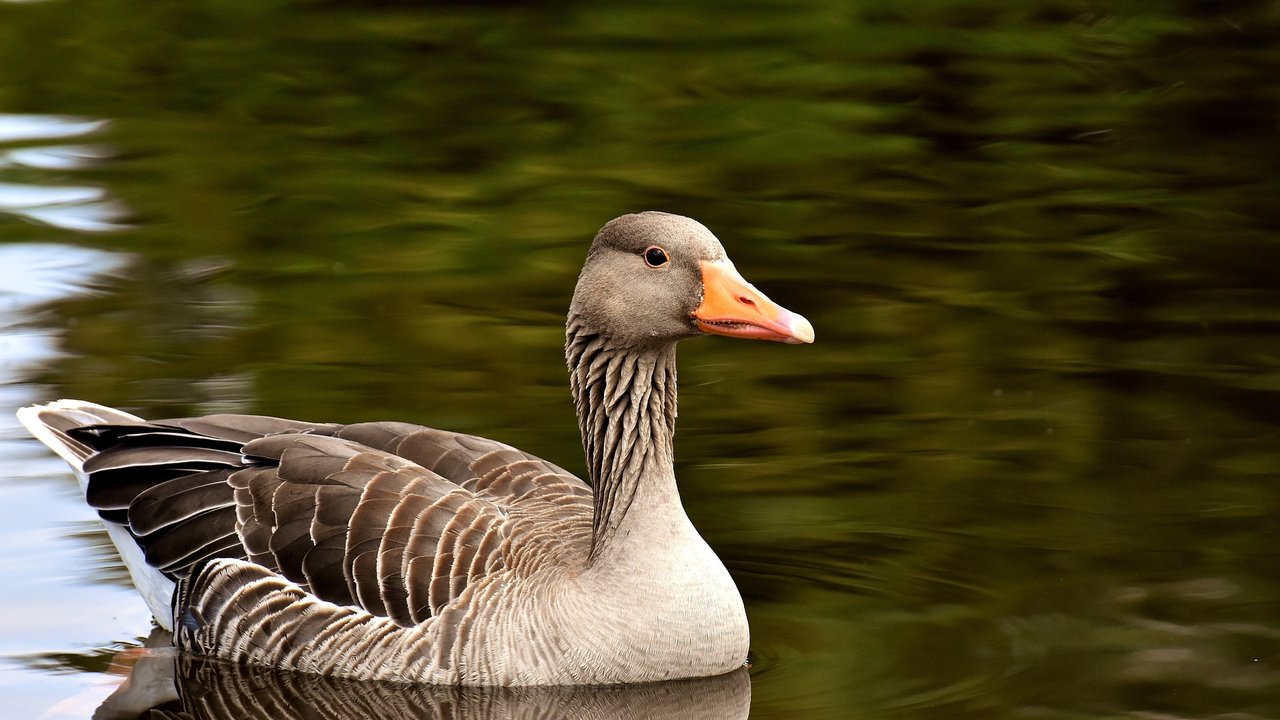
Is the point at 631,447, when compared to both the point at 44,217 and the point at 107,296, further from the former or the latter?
the point at 44,217

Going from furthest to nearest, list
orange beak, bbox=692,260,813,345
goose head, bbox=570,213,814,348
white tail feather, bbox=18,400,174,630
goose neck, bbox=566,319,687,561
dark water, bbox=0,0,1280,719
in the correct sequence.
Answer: white tail feather, bbox=18,400,174,630 < dark water, bbox=0,0,1280,719 < goose neck, bbox=566,319,687,561 < goose head, bbox=570,213,814,348 < orange beak, bbox=692,260,813,345

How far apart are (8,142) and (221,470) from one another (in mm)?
9957

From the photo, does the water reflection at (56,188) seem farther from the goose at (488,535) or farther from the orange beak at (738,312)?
the orange beak at (738,312)

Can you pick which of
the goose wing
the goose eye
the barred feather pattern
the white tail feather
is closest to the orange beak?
the goose eye

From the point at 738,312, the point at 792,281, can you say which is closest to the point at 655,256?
the point at 738,312

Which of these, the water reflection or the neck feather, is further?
the water reflection

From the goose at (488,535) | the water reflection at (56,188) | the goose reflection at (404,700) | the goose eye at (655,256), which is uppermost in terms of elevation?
the goose eye at (655,256)

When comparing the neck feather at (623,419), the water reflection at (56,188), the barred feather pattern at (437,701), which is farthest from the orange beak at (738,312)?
the water reflection at (56,188)

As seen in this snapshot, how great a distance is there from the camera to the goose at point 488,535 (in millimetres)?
8352

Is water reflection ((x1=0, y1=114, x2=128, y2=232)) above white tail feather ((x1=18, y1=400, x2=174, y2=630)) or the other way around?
above

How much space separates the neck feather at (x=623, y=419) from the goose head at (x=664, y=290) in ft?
0.33

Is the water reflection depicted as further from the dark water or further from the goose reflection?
the goose reflection

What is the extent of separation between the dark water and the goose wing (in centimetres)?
55

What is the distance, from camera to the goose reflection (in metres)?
8.23
